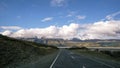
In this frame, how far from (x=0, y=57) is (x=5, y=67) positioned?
449cm

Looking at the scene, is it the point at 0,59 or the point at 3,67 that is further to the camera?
the point at 0,59

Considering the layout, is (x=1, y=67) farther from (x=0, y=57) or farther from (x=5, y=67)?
(x=0, y=57)

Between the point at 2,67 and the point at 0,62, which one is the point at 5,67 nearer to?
the point at 2,67

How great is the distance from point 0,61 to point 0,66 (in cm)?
238

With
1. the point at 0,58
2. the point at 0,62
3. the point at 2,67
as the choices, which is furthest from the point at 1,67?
the point at 0,58

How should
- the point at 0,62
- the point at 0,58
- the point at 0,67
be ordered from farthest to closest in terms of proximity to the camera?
1. the point at 0,58
2. the point at 0,62
3. the point at 0,67

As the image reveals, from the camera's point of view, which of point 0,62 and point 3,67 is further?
point 0,62

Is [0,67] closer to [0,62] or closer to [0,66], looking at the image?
[0,66]

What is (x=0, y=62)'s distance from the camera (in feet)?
73.4

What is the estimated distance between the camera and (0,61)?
22.8m

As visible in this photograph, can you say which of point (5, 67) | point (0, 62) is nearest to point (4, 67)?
point (5, 67)

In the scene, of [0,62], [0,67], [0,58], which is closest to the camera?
[0,67]

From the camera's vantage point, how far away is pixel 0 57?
24531 mm

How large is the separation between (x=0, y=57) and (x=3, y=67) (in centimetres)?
452
